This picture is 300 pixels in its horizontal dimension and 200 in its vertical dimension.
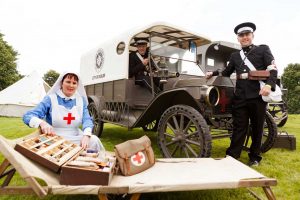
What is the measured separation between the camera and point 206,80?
166 inches

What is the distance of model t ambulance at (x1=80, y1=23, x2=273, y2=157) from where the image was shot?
4.01m

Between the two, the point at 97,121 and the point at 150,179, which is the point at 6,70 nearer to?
the point at 97,121

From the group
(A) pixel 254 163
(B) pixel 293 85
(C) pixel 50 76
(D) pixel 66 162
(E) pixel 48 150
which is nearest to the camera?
(D) pixel 66 162

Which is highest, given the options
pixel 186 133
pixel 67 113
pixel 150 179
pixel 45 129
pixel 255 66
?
pixel 255 66

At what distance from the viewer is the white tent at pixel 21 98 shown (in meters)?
15.5

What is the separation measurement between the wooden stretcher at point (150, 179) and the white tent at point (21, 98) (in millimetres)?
14243

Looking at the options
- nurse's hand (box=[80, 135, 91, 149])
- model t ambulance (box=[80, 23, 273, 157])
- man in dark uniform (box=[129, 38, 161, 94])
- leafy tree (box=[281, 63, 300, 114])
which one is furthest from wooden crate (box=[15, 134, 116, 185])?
leafy tree (box=[281, 63, 300, 114])

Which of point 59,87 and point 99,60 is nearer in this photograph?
point 59,87

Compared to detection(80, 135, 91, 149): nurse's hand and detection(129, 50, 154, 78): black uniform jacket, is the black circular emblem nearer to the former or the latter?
detection(129, 50, 154, 78): black uniform jacket

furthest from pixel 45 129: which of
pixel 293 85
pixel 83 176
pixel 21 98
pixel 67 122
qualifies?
pixel 293 85

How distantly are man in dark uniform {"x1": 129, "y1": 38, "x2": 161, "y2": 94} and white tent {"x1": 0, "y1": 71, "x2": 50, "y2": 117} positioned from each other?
11777mm

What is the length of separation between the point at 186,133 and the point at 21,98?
1433 centimetres

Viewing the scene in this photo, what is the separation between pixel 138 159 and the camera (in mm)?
2852

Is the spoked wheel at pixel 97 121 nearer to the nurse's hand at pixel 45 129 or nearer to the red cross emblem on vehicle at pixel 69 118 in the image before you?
the red cross emblem on vehicle at pixel 69 118
